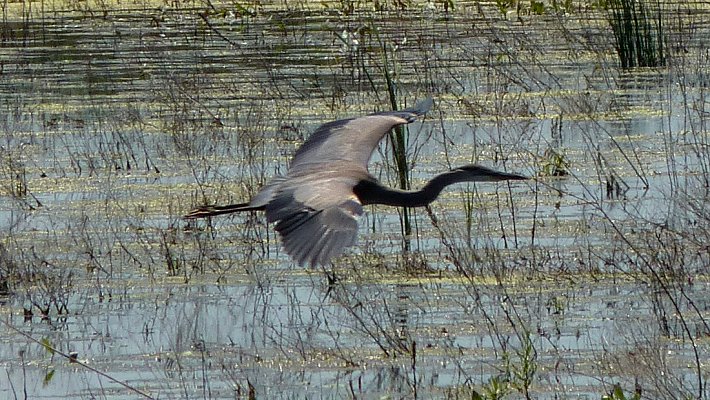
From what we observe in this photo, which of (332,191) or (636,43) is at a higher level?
(636,43)

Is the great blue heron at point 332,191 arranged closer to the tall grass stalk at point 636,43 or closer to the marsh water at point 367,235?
the marsh water at point 367,235

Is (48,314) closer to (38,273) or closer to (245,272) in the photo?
(38,273)

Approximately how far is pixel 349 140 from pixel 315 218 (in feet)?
5.25

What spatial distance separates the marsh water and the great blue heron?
0.32m

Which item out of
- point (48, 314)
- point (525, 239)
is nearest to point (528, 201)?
point (525, 239)

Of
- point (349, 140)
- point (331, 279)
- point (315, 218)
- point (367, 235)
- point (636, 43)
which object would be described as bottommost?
point (331, 279)

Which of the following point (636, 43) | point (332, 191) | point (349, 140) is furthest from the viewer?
point (636, 43)

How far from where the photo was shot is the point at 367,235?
6180mm

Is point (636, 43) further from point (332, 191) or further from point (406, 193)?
point (332, 191)

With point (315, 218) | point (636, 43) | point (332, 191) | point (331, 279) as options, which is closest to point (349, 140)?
point (331, 279)

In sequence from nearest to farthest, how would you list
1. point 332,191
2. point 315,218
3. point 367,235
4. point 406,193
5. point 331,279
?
point 315,218
point 332,191
point 406,193
point 331,279
point 367,235

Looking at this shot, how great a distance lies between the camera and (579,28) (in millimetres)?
12039

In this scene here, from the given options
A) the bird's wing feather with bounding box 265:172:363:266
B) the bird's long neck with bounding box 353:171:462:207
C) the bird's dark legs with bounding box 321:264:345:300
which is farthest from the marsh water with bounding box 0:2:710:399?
the bird's wing feather with bounding box 265:172:363:266

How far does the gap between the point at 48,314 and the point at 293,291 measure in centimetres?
86
